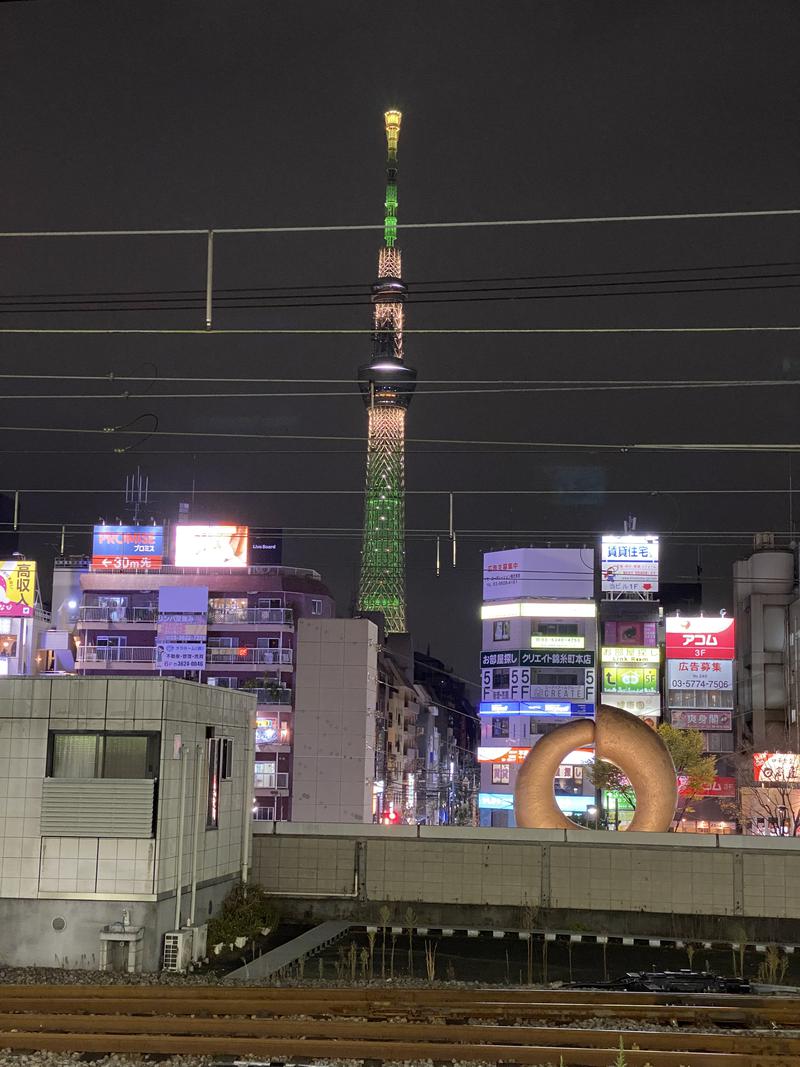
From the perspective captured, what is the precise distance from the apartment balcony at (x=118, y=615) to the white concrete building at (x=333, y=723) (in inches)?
510

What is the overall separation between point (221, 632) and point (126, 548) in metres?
9.44

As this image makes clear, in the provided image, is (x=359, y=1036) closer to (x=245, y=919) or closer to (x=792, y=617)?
(x=245, y=919)

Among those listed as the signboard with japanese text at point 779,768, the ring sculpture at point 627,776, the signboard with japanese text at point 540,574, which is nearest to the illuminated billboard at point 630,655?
the signboard with japanese text at point 540,574

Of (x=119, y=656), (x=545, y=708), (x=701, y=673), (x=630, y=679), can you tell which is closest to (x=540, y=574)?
(x=545, y=708)

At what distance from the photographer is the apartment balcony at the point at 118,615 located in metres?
73.3

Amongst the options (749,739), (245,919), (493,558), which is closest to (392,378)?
(493,558)

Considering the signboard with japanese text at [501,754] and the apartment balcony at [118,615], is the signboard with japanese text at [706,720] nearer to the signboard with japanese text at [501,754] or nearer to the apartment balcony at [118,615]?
the signboard with japanese text at [501,754]

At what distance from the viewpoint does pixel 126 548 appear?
75.9m

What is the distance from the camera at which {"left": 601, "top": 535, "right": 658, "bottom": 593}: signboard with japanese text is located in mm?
85375

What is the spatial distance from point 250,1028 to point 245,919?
807 cm

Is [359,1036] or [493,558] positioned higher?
[493,558]

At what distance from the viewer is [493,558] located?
8925cm

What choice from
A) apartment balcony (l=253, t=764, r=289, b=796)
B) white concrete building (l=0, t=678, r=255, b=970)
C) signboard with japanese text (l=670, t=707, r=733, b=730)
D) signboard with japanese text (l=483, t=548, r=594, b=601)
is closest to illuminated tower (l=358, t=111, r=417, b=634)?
signboard with japanese text (l=483, t=548, r=594, b=601)

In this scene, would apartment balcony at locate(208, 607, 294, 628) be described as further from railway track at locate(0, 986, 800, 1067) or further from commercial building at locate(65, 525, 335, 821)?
railway track at locate(0, 986, 800, 1067)
